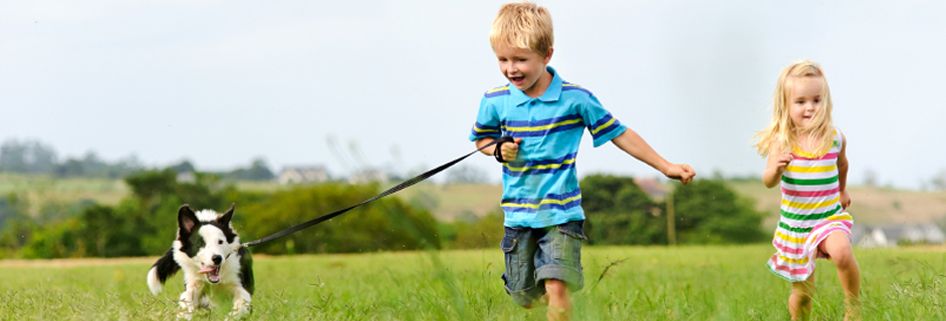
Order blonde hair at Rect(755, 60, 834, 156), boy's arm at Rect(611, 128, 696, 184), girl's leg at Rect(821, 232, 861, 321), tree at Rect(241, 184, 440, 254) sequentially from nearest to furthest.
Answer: boy's arm at Rect(611, 128, 696, 184), girl's leg at Rect(821, 232, 861, 321), blonde hair at Rect(755, 60, 834, 156), tree at Rect(241, 184, 440, 254)

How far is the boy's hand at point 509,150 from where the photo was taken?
5.20m

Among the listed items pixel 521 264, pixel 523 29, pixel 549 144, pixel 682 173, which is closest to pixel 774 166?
pixel 682 173

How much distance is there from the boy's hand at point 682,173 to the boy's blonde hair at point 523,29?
0.80 meters

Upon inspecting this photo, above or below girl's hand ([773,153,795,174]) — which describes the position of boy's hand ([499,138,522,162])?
above

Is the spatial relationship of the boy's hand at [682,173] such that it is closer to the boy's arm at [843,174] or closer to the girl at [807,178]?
the girl at [807,178]

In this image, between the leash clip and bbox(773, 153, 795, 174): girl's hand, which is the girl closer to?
bbox(773, 153, 795, 174): girl's hand

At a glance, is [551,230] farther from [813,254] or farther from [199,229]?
[199,229]

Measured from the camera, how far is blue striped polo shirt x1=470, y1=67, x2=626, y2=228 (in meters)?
5.18

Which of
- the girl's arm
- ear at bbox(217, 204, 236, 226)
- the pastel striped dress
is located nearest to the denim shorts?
the girl's arm

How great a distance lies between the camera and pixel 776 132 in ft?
18.9

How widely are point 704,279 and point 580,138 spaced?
16.8 feet

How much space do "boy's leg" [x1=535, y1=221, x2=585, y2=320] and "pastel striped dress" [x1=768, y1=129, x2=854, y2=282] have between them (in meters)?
1.20

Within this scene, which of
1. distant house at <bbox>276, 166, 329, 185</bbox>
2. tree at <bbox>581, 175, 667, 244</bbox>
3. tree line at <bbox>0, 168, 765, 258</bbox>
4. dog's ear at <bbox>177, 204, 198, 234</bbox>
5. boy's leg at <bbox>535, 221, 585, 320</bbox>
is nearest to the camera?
distant house at <bbox>276, 166, 329, 185</bbox>

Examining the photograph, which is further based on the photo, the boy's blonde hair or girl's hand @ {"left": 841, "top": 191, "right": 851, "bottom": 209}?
girl's hand @ {"left": 841, "top": 191, "right": 851, "bottom": 209}
